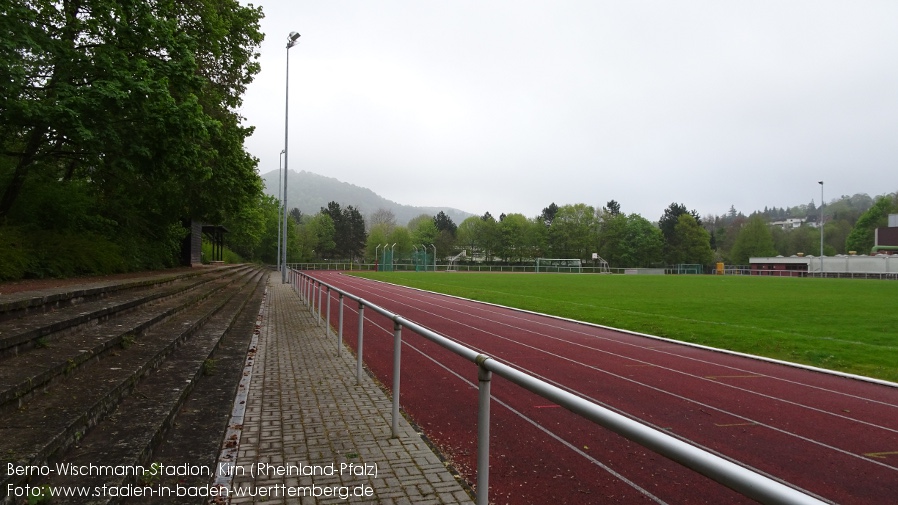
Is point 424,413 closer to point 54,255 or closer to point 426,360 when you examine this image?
point 426,360

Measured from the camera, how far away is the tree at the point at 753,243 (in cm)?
9412

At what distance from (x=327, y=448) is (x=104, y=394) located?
169 cm

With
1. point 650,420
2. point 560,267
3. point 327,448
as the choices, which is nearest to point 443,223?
point 560,267

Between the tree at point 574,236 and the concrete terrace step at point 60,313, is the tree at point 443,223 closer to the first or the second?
the tree at point 574,236

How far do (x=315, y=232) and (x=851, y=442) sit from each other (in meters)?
99.1

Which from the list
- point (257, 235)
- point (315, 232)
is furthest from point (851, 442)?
point (315, 232)

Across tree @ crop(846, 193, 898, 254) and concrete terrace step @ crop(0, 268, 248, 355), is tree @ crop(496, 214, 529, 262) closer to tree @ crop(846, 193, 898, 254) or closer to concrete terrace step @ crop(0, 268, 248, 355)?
tree @ crop(846, 193, 898, 254)

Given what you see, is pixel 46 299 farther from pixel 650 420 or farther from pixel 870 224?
pixel 870 224

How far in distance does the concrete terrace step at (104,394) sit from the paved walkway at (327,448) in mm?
701

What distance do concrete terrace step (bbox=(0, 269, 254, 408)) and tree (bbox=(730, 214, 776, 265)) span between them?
104318mm

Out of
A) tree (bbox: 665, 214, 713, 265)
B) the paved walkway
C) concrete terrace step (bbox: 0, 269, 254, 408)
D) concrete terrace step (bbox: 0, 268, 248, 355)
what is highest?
tree (bbox: 665, 214, 713, 265)

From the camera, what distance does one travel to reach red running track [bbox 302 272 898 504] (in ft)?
12.1

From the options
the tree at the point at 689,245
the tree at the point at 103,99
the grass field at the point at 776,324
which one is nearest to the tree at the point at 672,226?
the tree at the point at 689,245

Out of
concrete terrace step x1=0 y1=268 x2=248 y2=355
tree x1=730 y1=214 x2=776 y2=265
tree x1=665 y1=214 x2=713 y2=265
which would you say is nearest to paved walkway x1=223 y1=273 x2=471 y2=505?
concrete terrace step x1=0 y1=268 x2=248 y2=355
